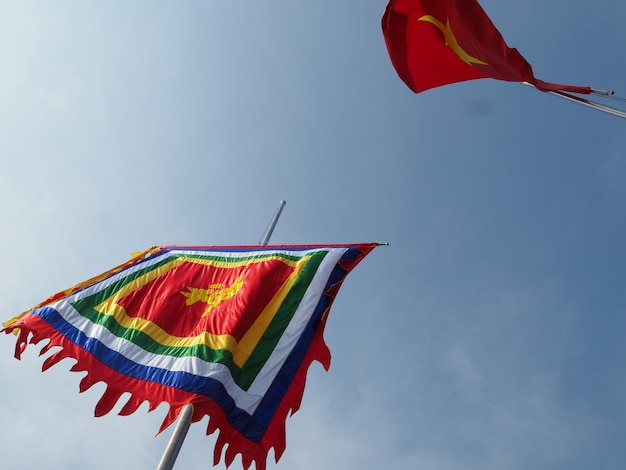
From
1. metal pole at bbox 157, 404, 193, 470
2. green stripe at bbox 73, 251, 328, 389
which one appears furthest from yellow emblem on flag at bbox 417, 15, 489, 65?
metal pole at bbox 157, 404, 193, 470

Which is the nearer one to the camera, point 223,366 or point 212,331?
point 223,366

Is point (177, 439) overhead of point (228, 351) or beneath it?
beneath

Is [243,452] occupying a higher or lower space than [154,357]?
lower

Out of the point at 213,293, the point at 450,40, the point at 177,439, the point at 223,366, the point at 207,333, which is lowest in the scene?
the point at 177,439

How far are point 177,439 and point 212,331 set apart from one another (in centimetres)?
187

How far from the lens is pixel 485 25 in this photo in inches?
283

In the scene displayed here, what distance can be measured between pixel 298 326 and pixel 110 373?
2.96 meters

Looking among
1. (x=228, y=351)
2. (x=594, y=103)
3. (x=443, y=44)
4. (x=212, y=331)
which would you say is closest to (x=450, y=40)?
(x=443, y=44)

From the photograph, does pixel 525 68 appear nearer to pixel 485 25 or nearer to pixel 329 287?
pixel 485 25

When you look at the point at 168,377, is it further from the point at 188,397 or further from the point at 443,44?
the point at 443,44

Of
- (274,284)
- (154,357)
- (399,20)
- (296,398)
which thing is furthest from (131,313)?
(399,20)

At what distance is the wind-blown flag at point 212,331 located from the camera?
6.95 metres

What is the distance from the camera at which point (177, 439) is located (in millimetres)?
6508

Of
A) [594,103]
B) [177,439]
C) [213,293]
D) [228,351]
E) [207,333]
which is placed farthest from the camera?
[213,293]
